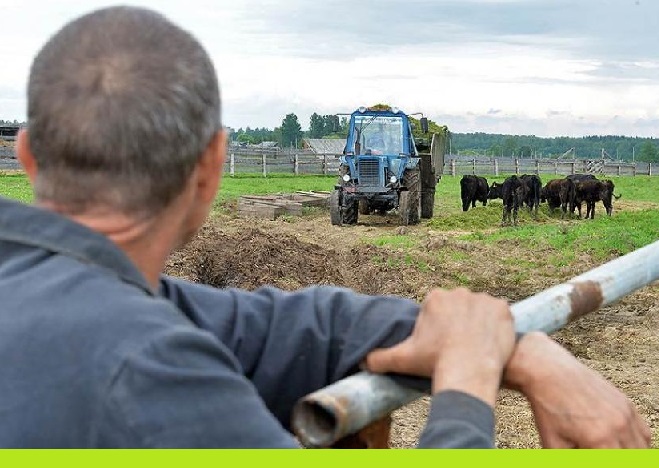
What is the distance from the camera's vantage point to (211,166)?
1402 mm

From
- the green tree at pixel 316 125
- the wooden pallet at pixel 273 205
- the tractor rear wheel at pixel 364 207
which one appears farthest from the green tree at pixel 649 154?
the tractor rear wheel at pixel 364 207

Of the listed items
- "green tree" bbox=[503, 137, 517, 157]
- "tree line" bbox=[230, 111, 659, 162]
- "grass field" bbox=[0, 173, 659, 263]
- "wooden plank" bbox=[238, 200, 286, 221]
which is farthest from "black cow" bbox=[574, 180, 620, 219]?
"green tree" bbox=[503, 137, 517, 157]

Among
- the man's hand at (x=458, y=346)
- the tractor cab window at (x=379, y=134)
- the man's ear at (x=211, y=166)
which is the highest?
the man's ear at (x=211, y=166)

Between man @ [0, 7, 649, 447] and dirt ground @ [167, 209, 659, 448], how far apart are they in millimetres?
4636

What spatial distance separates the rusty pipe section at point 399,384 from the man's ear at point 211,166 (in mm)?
362

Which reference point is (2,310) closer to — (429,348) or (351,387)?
(351,387)

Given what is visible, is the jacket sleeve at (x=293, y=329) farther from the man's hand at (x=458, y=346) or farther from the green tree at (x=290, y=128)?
the green tree at (x=290, y=128)

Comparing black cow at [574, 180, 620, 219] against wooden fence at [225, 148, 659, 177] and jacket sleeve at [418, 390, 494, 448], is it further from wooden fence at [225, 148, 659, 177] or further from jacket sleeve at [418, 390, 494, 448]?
jacket sleeve at [418, 390, 494, 448]

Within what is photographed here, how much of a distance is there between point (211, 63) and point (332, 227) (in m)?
17.4

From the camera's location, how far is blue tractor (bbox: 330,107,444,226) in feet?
63.5

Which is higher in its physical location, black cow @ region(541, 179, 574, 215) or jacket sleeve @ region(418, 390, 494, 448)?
jacket sleeve @ region(418, 390, 494, 448)

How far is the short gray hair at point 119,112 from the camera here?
1260 mm

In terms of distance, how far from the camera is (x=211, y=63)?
4.54 feet

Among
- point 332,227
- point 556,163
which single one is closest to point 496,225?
point 332,227
